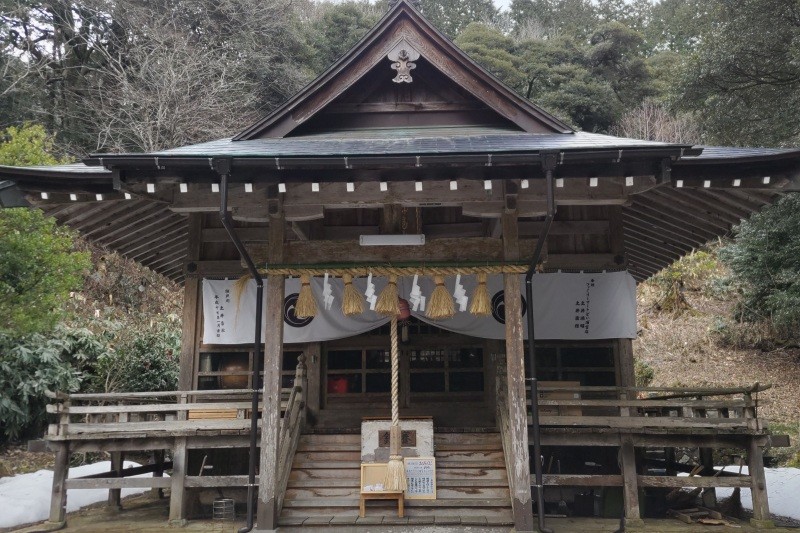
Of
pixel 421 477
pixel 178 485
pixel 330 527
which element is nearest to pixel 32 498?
pixel 178 485

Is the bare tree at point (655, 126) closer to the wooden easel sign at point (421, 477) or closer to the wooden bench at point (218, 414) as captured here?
the wooden easel sign at point (421, 477)

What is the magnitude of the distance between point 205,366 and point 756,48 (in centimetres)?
1371

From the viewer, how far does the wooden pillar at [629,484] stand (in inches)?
308

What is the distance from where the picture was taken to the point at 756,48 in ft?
46.6

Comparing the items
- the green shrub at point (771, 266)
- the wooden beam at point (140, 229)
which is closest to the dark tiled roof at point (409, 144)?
the wooden beam at point (140, 229)

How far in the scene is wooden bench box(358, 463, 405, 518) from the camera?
728 centimetres

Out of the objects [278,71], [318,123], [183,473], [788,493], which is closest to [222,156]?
[318,123]

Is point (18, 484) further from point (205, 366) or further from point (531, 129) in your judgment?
point (531, 129)

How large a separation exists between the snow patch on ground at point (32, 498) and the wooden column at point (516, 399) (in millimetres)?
6874

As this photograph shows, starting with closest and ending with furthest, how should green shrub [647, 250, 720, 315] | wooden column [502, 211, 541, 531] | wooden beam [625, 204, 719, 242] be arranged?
wooden column [502, 211, 541, 531] → wooden beam [625, 204, 719, 242] → green shrub [647, 250, 720, 315]

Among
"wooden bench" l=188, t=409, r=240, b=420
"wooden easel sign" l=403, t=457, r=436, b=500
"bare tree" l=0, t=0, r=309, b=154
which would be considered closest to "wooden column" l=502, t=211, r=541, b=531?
"wooden easel sign" l=403, t=457, r=436, b=500

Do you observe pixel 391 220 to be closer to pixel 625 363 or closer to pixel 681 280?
pixel 625 363

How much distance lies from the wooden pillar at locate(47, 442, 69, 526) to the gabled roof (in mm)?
5203

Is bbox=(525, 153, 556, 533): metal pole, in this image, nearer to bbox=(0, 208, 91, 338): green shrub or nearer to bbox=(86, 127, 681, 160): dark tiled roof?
bbox=(86, 127, 681, 160): dark tiled roof
